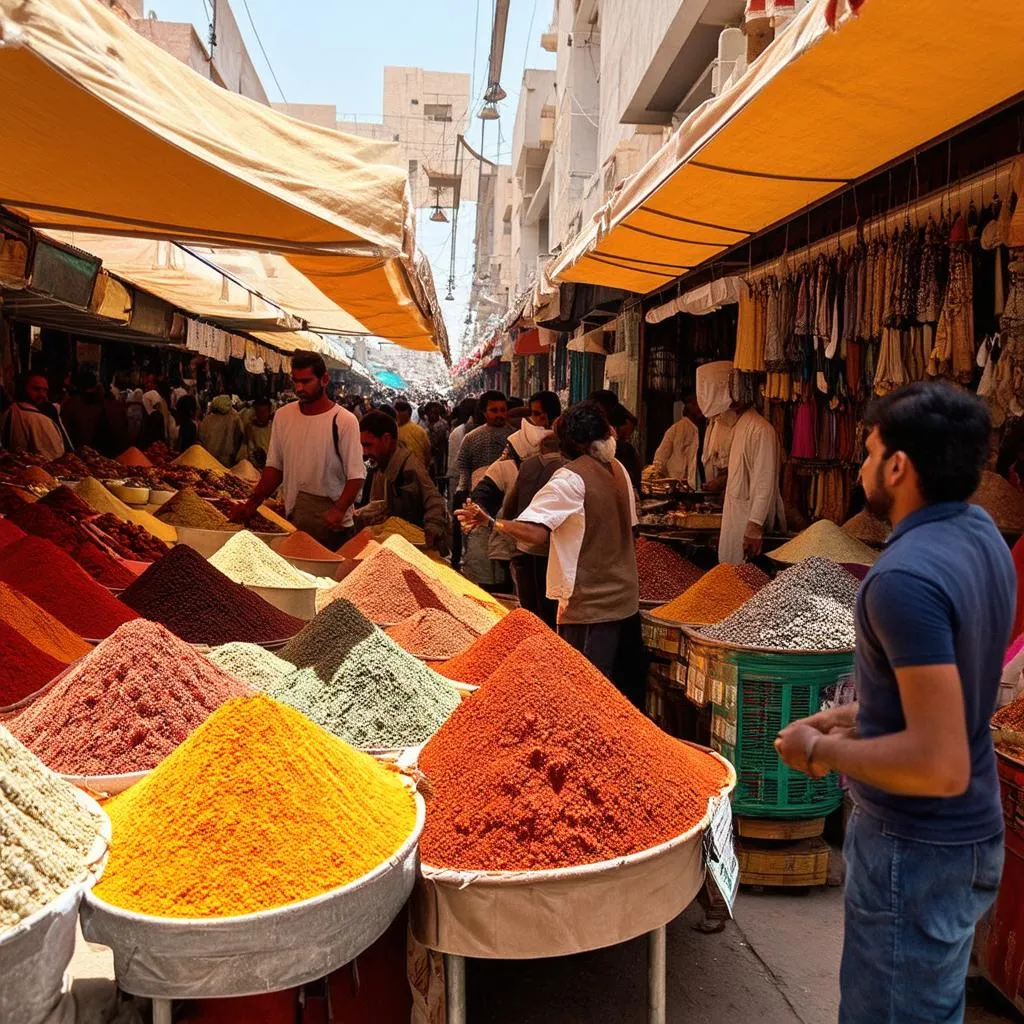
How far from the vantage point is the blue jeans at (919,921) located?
1.60 meters

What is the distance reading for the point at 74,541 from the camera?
13.5ft

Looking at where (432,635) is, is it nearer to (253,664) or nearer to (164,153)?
(253,664)

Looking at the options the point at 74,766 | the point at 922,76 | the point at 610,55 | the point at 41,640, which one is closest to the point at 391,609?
the point at 41,640

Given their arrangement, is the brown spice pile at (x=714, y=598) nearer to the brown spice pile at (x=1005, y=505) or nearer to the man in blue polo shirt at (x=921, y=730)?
the brown spice pile at (x=1005, y=505)

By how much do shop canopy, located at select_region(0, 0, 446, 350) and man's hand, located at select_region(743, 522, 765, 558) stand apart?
2.45 m

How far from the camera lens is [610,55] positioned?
12.6 metres

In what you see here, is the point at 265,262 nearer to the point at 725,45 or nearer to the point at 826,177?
the point at 725,45

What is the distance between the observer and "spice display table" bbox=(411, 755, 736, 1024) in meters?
1.90

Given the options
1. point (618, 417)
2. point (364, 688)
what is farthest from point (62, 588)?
point (618, 417)

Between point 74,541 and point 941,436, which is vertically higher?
point 941,436

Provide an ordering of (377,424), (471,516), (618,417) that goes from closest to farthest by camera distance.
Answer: (471,516)
(618,417)
(377,424)

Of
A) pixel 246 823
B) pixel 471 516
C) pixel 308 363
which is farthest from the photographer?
pixel 308 363

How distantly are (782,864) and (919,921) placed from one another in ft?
5.73

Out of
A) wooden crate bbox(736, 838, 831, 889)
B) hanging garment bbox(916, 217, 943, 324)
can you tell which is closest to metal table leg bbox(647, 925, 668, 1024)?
wooden crate bbox(736, 838, 831, 889)
